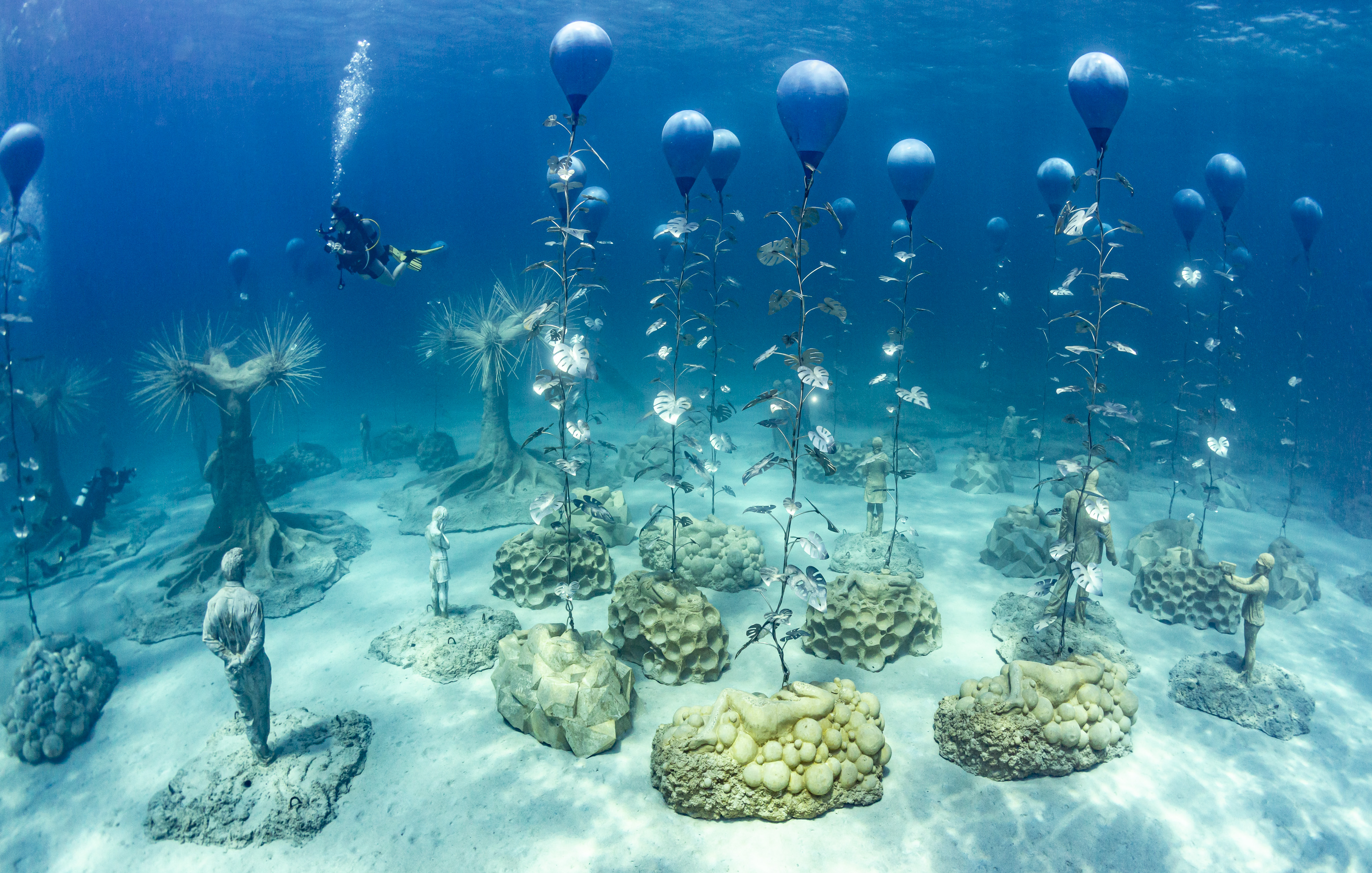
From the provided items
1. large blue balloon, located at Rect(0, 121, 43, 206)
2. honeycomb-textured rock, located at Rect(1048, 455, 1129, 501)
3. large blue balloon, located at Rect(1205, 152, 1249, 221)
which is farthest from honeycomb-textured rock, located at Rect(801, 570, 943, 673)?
large blue balloon, located at Rect(0, 121, 43, 206)

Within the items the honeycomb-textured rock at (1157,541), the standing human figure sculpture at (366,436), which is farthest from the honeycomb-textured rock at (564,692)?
the standing human figure sculpture at (366,436)

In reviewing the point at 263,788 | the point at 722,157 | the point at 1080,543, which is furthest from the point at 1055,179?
the point at 263,788

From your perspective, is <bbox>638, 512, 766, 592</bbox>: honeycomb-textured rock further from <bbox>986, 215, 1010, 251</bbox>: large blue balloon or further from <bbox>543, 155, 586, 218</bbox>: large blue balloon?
<bbox>986, 215, 1010, 251</bbox>: large blue balloon

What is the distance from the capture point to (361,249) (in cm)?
715

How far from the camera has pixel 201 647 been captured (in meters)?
6.93

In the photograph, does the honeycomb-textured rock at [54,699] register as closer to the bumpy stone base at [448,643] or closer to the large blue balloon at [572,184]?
the bumpy stone base at [448,643]

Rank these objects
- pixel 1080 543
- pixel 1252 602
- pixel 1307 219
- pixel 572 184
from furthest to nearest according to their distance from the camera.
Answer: pixel 1307 219 → pixel 1080 543 → pixel 572 184 → pixel 1252 602

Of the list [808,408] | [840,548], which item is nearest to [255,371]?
[840,548]

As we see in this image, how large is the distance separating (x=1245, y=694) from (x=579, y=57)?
29.2 feet

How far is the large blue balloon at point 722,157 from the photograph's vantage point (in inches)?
308

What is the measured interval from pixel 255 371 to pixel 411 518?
3431mm

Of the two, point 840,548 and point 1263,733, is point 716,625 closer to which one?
point 840,548

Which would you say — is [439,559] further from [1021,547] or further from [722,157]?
[1021,547]

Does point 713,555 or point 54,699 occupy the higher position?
point 54,699
